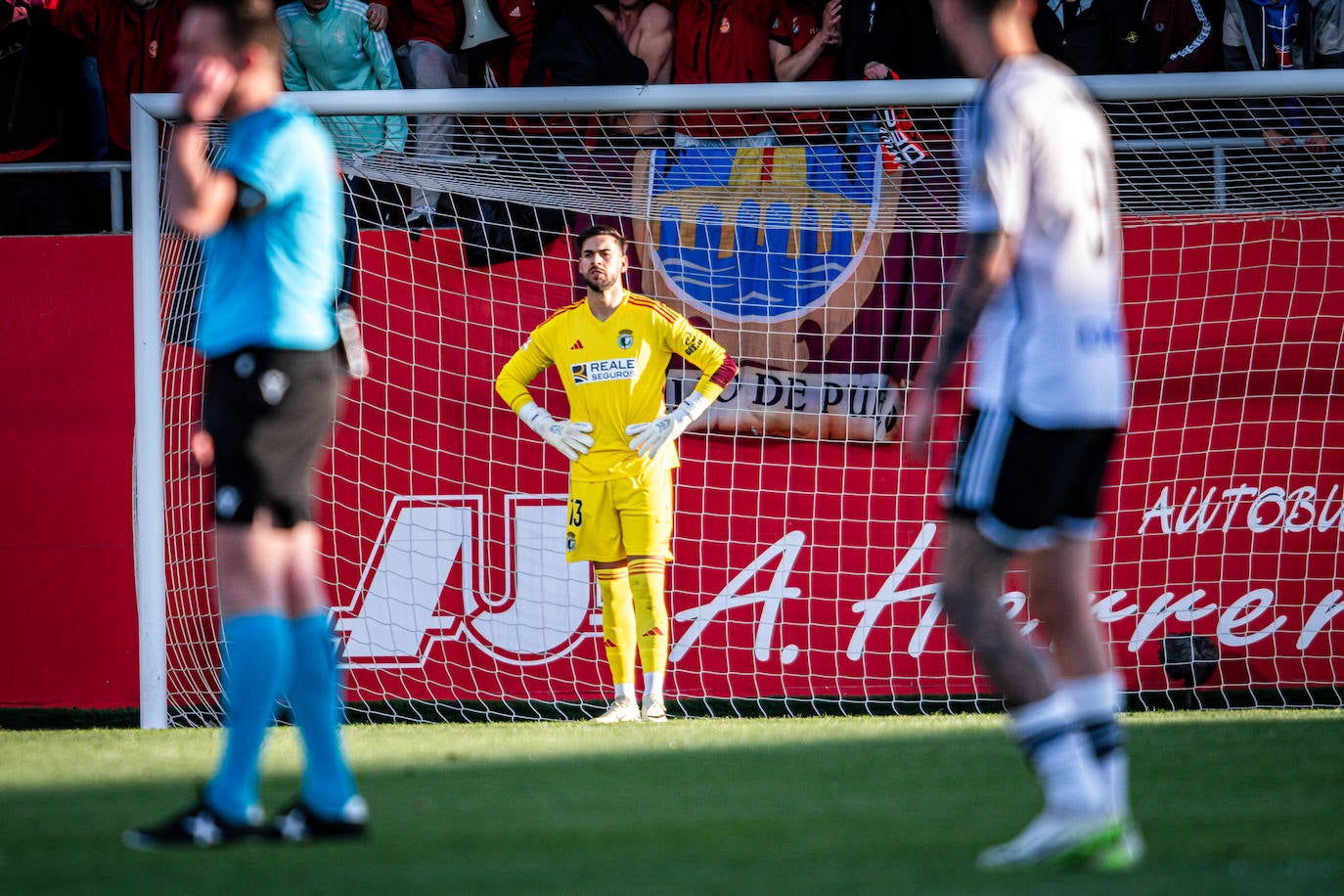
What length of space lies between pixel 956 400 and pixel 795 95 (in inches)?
75.6

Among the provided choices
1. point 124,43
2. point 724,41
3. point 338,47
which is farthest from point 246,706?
point 124,43

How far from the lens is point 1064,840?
2809 mm

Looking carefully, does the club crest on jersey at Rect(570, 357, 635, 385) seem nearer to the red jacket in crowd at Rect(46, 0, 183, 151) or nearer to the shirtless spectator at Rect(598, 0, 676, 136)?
the shirtless spectator at Rect(598, 0, 676, 136)

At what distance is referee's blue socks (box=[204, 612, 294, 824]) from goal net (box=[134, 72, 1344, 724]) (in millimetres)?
4391

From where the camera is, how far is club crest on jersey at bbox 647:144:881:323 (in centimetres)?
742

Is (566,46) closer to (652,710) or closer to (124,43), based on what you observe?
(124,43)

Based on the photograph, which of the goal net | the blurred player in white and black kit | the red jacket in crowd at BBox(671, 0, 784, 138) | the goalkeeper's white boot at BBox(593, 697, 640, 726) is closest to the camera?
the blurred player in white and black kit

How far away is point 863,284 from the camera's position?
7660mm

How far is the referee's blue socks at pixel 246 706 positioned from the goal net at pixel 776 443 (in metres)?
4.39

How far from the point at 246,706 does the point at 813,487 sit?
4.93m

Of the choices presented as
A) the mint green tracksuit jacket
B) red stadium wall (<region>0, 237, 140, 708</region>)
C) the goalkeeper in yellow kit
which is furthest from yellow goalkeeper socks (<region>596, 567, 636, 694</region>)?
the mint green tracksuit jacket

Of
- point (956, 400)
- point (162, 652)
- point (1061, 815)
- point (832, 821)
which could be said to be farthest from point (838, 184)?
point (1061, 815)

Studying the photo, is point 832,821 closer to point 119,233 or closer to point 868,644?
point 868,644

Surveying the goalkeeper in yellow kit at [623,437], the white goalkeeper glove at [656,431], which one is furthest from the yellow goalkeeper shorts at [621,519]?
the white goalkeeper glove at [656,431]
